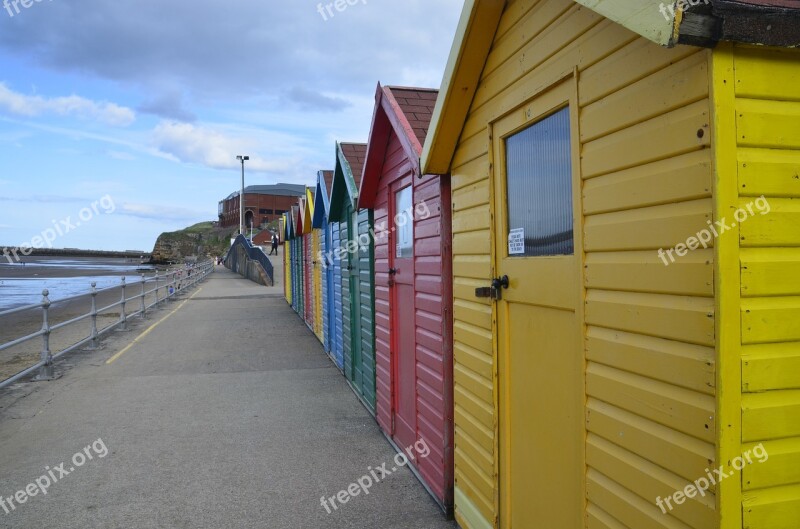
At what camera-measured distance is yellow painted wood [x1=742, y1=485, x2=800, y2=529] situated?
179cm

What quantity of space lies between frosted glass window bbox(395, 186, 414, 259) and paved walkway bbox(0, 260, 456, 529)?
1.95 metres

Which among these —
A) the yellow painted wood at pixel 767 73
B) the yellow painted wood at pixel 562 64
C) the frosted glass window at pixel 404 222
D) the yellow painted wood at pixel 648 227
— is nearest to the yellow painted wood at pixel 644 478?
the yellow painted wood at pixel 648 227

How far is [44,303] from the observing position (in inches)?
333

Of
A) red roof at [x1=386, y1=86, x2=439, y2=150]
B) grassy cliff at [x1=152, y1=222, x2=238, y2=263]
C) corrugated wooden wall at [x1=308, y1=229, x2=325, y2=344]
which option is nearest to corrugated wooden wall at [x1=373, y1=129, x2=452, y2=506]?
red roof at [x1=386, y1=86, x2=439, y2=150]

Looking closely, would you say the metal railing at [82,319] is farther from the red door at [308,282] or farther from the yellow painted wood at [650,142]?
the yellow painted wood at [650,142]

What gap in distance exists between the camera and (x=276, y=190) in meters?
95.2

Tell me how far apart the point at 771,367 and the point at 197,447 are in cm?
531

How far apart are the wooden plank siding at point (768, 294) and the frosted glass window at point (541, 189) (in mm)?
957

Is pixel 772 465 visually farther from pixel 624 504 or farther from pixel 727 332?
pixel 624 504

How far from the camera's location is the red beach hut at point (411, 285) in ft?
14.5

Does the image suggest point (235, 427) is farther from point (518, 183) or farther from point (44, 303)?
point (518, 183)

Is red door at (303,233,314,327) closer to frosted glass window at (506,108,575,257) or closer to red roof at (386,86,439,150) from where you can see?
red roof at (386,86,439,150)

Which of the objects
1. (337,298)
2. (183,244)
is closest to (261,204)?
(183,244)

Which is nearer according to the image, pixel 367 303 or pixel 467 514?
pixel 467 514
